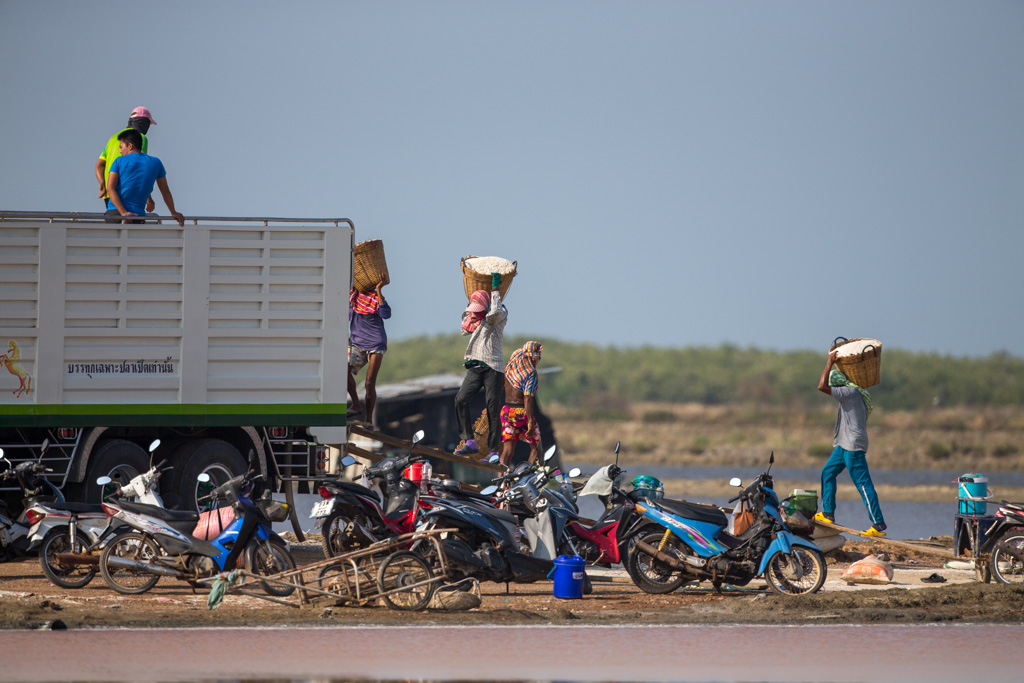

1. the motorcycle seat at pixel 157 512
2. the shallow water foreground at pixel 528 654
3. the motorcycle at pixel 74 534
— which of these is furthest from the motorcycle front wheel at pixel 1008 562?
the motorcycle at pixel 74 534

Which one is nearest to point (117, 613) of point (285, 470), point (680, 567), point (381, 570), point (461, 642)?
point (381, 570)

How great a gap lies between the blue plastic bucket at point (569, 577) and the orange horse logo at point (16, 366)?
5181mm

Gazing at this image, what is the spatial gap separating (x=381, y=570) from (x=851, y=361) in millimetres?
6920

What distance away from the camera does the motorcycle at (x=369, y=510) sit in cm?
1095

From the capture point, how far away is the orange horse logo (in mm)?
11424

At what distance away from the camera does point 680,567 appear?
10609 millimetres

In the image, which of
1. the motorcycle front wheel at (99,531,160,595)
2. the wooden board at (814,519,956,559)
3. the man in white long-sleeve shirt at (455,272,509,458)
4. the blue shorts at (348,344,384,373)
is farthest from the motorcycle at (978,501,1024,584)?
the motorcycle front wheel at (99,531,160,595)

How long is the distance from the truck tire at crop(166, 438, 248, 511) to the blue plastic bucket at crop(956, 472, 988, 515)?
6963 mm

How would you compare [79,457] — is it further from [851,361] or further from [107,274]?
[851,361]

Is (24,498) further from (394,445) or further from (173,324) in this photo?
(394,445)

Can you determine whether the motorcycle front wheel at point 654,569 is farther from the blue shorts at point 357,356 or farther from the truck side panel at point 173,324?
the blue shorts at point 357,356

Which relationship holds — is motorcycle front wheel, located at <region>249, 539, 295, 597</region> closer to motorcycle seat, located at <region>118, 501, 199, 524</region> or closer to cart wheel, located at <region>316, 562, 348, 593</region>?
cart wheel, located at <region>316, 562, 348, 593</region>

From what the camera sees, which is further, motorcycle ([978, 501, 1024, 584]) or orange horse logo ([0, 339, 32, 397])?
orange horse logo ([0, 339, 32, 397])

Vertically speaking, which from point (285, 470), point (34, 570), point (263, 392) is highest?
point (263, 392)
